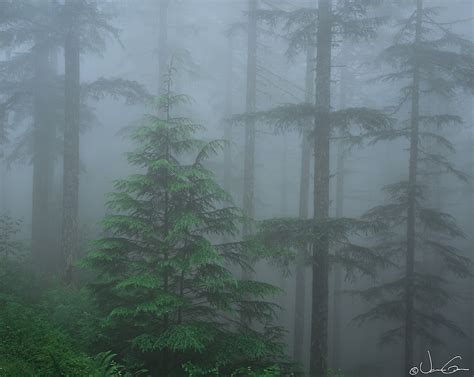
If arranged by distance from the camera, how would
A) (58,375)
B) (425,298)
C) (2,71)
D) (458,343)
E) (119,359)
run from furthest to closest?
(458,343)
(2,71)
(425,298)
(119,359)
(58,375)

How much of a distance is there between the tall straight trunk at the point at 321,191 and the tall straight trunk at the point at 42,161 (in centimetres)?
1152

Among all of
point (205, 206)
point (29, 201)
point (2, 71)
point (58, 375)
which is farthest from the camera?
point (29, 201)

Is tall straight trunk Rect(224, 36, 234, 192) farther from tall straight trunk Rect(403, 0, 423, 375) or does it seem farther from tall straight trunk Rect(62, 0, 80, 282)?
A: tall straight trunk Rect(403, 0, 423, 375)

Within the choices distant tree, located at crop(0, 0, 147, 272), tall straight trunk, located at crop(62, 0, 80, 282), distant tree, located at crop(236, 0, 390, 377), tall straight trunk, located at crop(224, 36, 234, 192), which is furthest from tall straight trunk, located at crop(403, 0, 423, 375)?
tall straight trunk, located at crop(62, 0, 80, 282)

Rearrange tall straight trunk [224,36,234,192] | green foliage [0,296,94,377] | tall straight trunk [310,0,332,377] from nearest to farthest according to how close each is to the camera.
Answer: green foliage [0,296,94,377]
tall straight trunk [310,0,332,377]
tall straight trunk [224,36,234,192]

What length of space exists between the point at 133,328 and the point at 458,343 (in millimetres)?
26888

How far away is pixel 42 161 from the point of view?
57.4ft

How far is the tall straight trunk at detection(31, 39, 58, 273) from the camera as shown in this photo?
55.1 feet

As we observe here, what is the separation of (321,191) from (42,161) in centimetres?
1327

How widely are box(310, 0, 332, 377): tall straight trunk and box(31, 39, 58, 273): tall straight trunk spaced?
1152cm

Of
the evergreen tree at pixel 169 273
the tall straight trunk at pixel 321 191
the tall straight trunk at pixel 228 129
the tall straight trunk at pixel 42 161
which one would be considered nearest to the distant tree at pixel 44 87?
the tall straight trunk at pixel 42 161

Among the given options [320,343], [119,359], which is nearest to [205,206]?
[119,359]

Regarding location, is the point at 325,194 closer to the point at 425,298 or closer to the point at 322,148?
the point at 322,148

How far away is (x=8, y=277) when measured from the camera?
10961 mm
